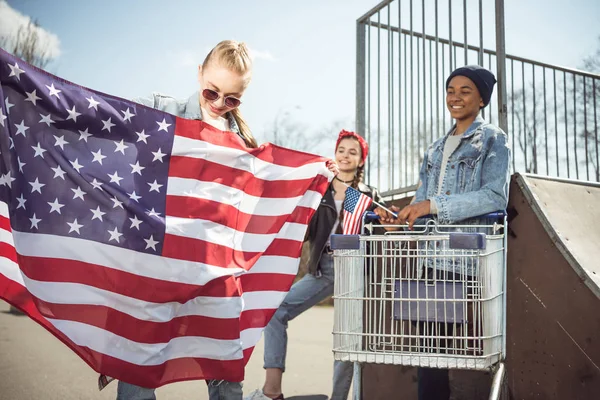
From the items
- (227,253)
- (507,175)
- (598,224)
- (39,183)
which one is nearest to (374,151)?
(598,224)

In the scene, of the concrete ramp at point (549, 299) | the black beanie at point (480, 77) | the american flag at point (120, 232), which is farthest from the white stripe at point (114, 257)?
the concrete ramp at point (549, 299)

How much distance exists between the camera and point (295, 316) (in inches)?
190

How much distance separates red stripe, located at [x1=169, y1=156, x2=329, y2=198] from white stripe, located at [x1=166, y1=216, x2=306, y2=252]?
26cm

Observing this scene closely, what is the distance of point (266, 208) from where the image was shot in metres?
3.89

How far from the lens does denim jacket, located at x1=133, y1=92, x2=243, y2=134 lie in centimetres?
360

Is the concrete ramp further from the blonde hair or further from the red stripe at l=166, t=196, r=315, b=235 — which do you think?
→ the blonde hair

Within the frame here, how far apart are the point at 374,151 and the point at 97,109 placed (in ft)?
11.5

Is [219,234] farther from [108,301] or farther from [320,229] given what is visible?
[320,229]

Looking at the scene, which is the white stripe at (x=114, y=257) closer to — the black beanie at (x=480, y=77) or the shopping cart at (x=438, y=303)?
the shopping cart at (x=438, y=303)

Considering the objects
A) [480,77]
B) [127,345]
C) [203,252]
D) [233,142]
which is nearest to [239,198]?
[233,142]

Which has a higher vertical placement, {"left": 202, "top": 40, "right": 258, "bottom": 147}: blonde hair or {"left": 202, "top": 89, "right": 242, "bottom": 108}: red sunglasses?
{"left": 202, "top": 40, "right": 258, "bottom": 147}: blonde hair

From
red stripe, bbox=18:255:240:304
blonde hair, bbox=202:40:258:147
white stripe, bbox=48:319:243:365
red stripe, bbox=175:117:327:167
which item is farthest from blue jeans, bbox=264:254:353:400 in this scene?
blonde hair, bbox=202:40:258:147

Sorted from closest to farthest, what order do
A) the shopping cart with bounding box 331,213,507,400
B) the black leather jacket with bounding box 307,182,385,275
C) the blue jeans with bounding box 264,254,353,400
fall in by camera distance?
the shopping cart with bounding box 331,213,507,400 → the blue jeans with bounding box 264,254,353,400 → the black leather jacket with bounding box 307,182,385,275

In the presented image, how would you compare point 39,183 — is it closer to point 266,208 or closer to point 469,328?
point 266,208
